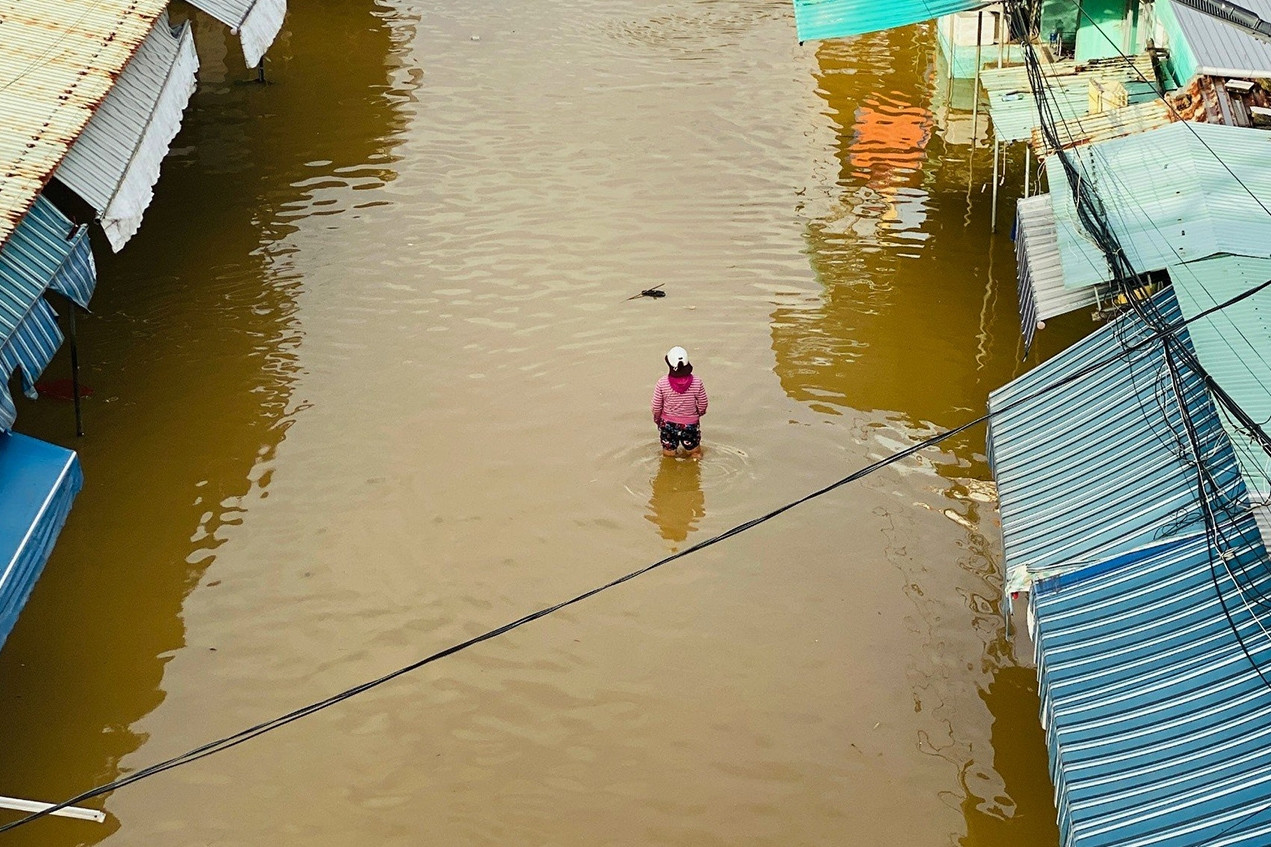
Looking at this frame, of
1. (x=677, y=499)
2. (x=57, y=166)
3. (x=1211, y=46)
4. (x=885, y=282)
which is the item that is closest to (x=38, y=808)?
(x=677, y=499)

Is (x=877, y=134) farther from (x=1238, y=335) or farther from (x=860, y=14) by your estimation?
(x=1238, y=335)

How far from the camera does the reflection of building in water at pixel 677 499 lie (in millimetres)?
12062

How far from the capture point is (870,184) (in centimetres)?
1888

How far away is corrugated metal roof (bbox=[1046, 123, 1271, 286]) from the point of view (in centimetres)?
1068

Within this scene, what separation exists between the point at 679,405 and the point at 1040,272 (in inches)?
138

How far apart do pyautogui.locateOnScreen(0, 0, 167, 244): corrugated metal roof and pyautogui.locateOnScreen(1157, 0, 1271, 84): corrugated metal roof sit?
10752 mm

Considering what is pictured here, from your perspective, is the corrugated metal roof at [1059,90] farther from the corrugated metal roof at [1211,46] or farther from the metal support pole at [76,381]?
the metal support pole at [76,381]

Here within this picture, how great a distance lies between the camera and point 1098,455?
9.48 meters

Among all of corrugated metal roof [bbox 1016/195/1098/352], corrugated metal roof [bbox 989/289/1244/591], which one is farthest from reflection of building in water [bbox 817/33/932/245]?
corrugated metal roof [bbox 989/289/1244/591]

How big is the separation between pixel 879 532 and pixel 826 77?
12.8 meters

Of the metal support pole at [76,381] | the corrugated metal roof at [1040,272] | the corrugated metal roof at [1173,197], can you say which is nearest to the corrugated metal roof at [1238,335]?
the corrugated metal roof at [1173,197]

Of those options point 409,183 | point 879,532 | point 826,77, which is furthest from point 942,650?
point 826,77

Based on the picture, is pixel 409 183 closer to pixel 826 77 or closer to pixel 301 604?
pixel 826 77

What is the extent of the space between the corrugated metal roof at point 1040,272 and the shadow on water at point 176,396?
7253 millimetres
